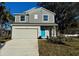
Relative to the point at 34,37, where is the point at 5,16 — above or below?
above

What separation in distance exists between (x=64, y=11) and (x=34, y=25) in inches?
552

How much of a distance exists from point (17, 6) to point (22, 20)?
5181 mm

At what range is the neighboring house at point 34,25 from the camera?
96.3 feet

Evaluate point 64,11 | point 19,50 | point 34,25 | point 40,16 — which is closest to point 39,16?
point 40,16

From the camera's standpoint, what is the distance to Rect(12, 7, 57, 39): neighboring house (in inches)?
1156

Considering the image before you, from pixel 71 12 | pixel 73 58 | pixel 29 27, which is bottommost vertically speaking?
pixel 73 58

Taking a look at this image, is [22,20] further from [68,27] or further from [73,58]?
[73,58]

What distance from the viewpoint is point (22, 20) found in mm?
30797

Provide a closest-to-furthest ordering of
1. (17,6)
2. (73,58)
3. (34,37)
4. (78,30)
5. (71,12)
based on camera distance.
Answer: (73,58) → (34,37) → (17,6) → (78,30) → (71,12)

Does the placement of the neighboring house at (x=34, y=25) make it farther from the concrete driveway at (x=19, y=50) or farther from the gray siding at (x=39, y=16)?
the concrete driveway at (x=19, y=50)

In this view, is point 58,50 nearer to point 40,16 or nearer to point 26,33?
point 26,33

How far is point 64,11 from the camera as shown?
41969 mm

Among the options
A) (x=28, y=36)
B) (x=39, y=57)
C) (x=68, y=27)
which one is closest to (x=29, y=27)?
(x=28, y=36)

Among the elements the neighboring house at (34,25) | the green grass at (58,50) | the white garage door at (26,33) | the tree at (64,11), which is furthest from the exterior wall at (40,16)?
the green grass at (58,50)
